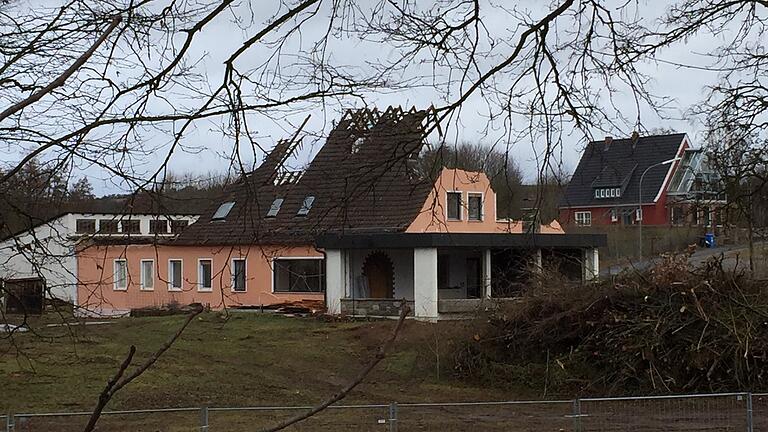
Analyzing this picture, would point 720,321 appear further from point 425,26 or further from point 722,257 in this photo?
point 425,26

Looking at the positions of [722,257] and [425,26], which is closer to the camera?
[425,26]

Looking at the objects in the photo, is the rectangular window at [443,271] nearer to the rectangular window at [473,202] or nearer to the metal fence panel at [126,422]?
the metal fence panel at [126,422]

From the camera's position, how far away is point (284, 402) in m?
16.8

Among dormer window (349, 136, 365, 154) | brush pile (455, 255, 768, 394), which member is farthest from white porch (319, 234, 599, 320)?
dormer window (349, 136, 365, 154)

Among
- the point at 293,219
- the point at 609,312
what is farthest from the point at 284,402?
the point at 293,219

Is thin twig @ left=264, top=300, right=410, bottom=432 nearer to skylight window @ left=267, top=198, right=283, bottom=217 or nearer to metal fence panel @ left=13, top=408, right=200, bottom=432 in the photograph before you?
skylight window @ left=267, top=198, right=283, bottom=217

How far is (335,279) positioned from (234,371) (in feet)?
35.7

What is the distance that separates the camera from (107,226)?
16.4ft

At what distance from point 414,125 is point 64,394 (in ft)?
45.4

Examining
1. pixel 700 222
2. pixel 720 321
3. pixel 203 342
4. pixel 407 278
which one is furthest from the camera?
pixel 407 278

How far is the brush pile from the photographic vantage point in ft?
51.8

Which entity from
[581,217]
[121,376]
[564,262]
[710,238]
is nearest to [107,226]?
[121,376]

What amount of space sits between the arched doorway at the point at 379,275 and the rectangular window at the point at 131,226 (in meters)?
27.2

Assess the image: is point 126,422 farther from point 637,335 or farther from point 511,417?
point 637,335
